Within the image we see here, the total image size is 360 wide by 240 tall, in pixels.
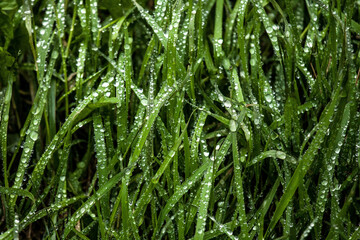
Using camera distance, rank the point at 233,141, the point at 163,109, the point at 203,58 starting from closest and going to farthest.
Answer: the point at 233,141 < the point at 163,109 < the point at 203,58

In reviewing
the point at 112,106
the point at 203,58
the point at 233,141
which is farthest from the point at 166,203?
the point at 203,58

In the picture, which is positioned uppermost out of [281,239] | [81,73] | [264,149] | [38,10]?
[38,10]

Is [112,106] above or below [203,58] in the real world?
below

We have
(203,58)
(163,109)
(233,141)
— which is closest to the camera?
(233,141)

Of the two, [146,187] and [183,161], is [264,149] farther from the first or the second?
[146,187]

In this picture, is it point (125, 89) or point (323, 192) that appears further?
point (125, 89)

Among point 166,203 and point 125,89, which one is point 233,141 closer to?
point 166,203

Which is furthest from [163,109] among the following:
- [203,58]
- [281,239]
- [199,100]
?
[281,239]
